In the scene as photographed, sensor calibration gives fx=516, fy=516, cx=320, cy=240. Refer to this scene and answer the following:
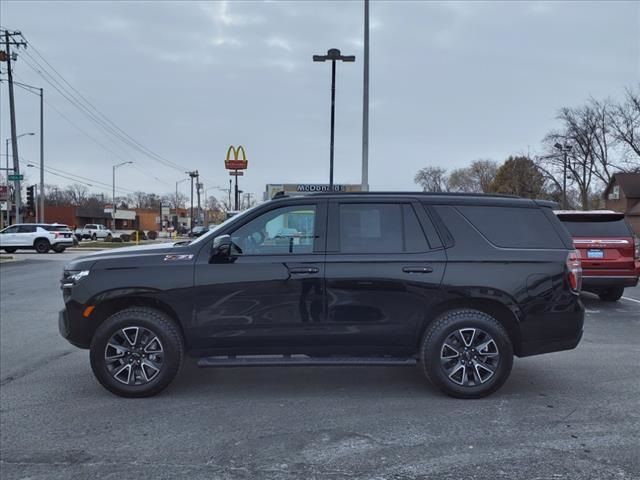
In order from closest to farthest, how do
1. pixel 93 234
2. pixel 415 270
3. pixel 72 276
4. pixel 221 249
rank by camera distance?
1. pixel 221 249
2. pixel 415 270
3. pixel 72 276
4. pixel 93 234

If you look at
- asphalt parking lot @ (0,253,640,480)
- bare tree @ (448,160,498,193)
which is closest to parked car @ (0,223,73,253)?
asphalt parking lot @ (0,253,640,480)

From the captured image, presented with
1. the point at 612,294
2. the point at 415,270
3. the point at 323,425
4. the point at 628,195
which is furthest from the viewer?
the point at 628,195

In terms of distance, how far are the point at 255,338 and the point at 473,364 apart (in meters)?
2.02

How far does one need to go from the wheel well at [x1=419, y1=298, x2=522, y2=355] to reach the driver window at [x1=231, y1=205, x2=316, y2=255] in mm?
1313

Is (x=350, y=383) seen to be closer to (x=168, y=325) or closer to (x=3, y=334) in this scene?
(x=168, y=325)

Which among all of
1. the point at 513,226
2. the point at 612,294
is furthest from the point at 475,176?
the point at 513,226

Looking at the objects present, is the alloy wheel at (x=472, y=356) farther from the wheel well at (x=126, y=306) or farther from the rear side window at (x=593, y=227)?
the rear side window at (x=593, y=227)

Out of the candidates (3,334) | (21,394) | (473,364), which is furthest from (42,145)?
(473,364)

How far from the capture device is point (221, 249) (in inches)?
183

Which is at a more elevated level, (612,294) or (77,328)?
(77,328)

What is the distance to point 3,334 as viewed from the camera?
785cm

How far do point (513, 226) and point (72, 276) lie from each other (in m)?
4.25

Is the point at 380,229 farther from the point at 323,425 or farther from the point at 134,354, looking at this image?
the point at 134,354

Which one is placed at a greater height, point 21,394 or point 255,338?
point 255,338
